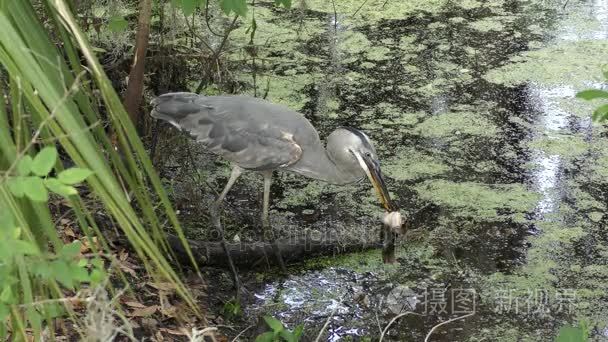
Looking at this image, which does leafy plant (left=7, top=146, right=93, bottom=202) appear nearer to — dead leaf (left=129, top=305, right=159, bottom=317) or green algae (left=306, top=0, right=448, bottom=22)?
dead leaf (left=129, top=305, right=159, bottom=317)

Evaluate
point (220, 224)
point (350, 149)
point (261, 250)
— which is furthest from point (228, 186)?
point (350, 149)

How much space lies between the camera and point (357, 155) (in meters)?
3.08

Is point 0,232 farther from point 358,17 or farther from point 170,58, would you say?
point 358,17

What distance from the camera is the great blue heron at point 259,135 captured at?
10.3 ft

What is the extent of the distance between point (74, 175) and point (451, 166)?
292 cm

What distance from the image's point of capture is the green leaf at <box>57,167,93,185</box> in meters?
0.97

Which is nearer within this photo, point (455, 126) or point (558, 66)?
point (455, 126)

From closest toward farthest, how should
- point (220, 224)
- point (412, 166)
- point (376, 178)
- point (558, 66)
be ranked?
point (376, 178) → point (220, 224) → point (412, 166) → point (558, 66)

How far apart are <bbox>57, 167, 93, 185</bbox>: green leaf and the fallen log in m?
1.93

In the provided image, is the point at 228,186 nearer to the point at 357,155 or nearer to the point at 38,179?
the point at 357,155

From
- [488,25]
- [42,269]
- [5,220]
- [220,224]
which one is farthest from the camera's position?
[488,25]

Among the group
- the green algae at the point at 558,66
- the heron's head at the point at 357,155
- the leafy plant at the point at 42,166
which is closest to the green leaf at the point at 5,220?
Answer: the leafy plant at the point at 42,166

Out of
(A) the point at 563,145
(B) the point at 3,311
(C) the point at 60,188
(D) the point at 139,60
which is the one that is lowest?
(A) the point at 563,145

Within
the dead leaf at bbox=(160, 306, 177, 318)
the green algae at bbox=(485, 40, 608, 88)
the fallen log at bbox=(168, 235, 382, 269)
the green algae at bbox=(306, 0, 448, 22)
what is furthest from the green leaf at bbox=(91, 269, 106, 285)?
the green algae at bbox=(306, 0, 448, 22)
